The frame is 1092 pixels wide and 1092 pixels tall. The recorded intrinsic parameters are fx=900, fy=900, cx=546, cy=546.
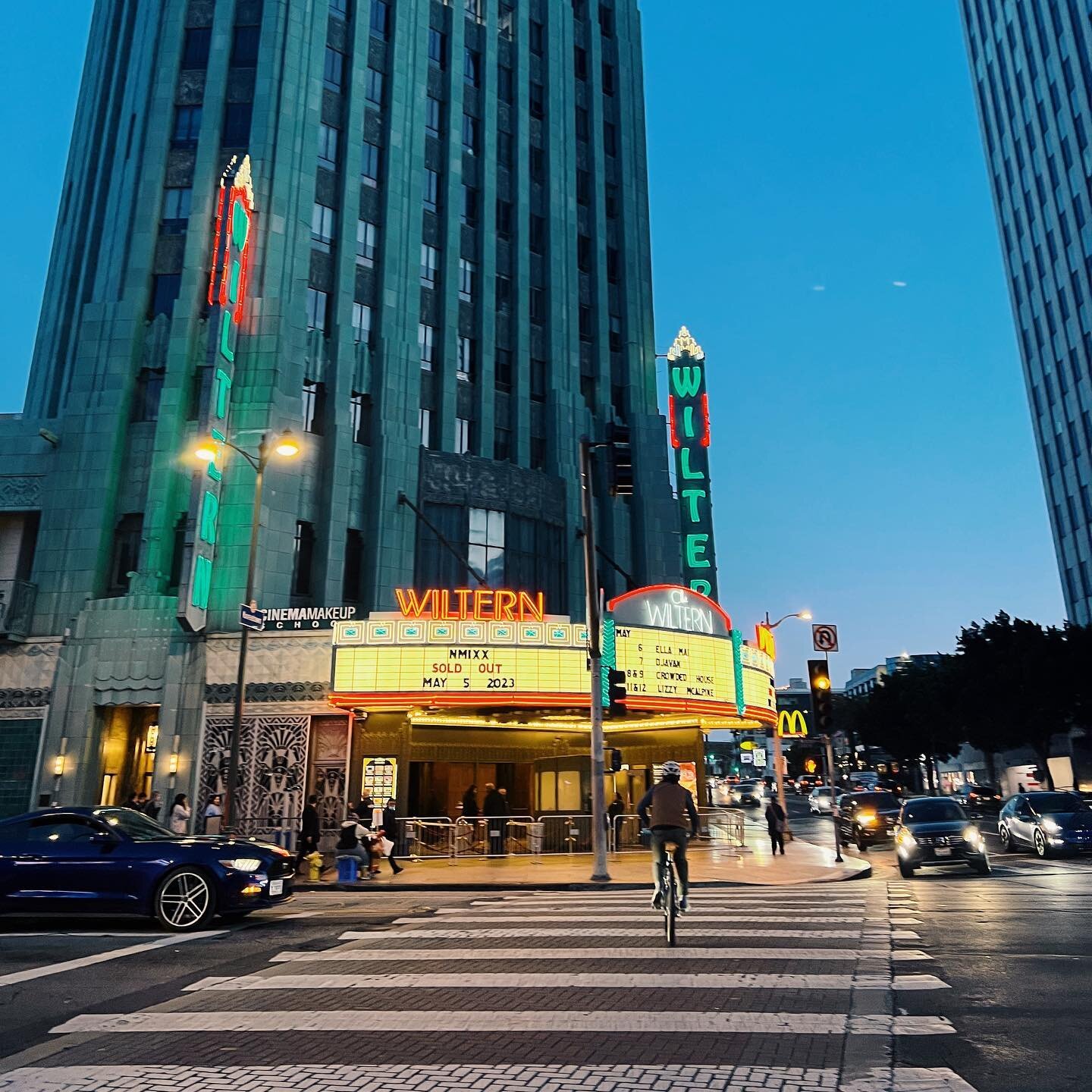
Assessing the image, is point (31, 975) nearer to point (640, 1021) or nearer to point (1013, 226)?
point (640, 1021)

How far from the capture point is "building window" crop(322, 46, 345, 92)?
127 ft

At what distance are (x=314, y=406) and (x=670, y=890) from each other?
2868 cm

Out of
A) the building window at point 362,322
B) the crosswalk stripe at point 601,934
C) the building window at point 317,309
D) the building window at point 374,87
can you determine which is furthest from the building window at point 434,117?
the crosswalk stripe at point 601,934

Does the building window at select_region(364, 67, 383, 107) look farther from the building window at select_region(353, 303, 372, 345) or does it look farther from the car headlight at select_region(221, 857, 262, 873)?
the car headlight at select_region(221, 857, 262, 873)

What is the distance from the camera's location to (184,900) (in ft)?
39.3

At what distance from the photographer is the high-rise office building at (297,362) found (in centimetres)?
2997

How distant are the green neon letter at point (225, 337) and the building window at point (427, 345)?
9.09 m

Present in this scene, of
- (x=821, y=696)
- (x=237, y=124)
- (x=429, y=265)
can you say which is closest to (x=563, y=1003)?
(x=821, y=696)

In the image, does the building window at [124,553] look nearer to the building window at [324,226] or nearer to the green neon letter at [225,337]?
the green neon letter at [225,337]

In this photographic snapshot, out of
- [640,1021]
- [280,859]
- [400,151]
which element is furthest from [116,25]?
[640,1021]

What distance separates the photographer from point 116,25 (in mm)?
44125

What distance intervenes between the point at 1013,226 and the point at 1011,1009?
92335 millimetres

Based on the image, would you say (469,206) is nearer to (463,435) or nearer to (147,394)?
(463,435)

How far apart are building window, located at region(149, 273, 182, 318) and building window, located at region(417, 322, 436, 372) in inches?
385
